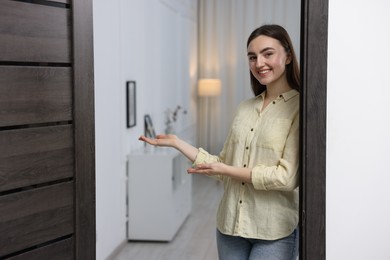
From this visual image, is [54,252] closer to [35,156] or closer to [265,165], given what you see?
[35,156]

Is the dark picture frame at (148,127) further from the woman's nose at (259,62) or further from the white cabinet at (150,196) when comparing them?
the woman's nose at (259,62)

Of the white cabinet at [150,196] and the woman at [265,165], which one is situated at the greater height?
the woman at [265,165]

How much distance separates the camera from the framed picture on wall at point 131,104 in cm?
317

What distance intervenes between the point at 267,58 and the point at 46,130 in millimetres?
595

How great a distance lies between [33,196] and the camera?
1.32 metres

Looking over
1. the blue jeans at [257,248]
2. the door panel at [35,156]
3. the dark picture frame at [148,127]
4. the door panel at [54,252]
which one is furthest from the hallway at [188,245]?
the door panel at [35,156]

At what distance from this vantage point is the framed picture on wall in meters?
3.17

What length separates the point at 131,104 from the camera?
323 centimetres

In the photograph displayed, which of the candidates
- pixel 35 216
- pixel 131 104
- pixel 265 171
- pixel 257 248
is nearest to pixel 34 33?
pixel 35 216

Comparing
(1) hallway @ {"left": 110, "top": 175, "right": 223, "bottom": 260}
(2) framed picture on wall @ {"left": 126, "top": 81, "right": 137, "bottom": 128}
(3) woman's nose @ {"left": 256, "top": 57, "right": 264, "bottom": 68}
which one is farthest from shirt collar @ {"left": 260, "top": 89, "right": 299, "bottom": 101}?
(2) framed picture on wall @ {"left": 126, "top": 81, "right": 137, "bottom": 128}

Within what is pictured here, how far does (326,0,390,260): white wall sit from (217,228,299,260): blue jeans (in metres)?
0.10

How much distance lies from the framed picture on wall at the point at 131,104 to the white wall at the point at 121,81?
4 centimetres

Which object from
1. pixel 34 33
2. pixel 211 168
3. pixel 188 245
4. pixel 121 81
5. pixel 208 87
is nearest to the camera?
pixel 34 33

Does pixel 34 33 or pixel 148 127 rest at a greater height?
pixel 34 33
